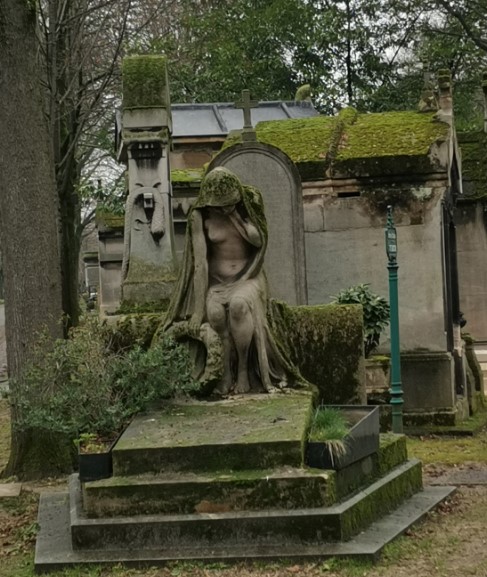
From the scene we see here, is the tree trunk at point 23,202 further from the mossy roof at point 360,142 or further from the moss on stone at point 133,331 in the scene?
the mossy roof at point 360,142

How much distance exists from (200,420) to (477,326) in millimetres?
14356

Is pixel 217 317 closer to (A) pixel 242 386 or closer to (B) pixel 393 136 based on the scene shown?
(A) pixel 242 386

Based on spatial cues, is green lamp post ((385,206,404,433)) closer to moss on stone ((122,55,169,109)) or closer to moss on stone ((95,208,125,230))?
moss on stone ((122,55,169,109))

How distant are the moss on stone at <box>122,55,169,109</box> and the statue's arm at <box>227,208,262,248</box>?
3973mm

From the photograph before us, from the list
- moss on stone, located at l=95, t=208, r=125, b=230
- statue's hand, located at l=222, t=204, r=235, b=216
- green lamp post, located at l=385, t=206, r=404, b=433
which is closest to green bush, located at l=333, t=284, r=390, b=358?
green lamp post, located at l=385, t=206, r=404, b=433

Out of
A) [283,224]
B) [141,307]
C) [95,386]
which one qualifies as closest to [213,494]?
[95,386]

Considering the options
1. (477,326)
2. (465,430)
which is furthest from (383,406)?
(477,326)

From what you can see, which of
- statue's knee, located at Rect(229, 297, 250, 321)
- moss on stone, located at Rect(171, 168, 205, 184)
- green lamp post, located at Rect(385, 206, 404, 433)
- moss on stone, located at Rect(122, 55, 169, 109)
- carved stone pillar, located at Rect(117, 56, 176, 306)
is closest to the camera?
statue's knee, located at Rect(229, 297, 250, 321)

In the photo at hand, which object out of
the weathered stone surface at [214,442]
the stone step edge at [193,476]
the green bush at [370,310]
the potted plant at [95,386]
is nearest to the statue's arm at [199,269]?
the potted plant at [95,386]

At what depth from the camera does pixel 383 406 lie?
1086 centimetres

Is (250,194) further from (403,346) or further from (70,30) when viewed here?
(70,30)

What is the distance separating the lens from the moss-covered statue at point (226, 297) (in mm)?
8312

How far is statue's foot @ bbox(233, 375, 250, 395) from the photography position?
328 inches

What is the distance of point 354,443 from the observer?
280 inches
